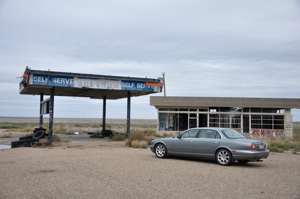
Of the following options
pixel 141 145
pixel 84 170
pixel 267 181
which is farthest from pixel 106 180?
pixel 141 145

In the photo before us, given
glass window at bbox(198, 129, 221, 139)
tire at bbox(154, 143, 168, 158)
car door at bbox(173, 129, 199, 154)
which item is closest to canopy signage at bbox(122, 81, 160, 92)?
tire at bbox(154, 143, 168, 158)

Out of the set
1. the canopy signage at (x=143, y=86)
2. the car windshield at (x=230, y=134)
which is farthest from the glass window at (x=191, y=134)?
the canopy signage at (x=143, y=86)

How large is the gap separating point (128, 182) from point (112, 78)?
57.0 ft

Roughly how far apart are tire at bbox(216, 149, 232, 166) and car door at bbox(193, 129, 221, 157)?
28 cm

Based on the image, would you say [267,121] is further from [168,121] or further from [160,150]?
[160,150]

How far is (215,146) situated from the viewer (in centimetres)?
1540

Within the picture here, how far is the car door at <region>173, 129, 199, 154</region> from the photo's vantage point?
16.2m

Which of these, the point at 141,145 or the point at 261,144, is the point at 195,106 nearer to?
the point at 141,145

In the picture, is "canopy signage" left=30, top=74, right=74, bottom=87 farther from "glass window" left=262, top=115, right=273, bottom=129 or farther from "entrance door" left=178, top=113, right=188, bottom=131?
"glass window" left=262, top=115, right=273, bottom=129

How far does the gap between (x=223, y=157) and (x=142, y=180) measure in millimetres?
5033

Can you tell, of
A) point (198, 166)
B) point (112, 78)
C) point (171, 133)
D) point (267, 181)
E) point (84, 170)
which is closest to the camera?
point (267, 181)

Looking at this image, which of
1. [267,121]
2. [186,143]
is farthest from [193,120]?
[186,143]

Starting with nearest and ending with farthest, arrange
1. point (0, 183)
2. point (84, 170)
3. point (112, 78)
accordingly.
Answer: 1. point (0, 183)
2. point (84, 170)
3. point (112, 78)

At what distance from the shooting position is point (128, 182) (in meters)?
10.6
